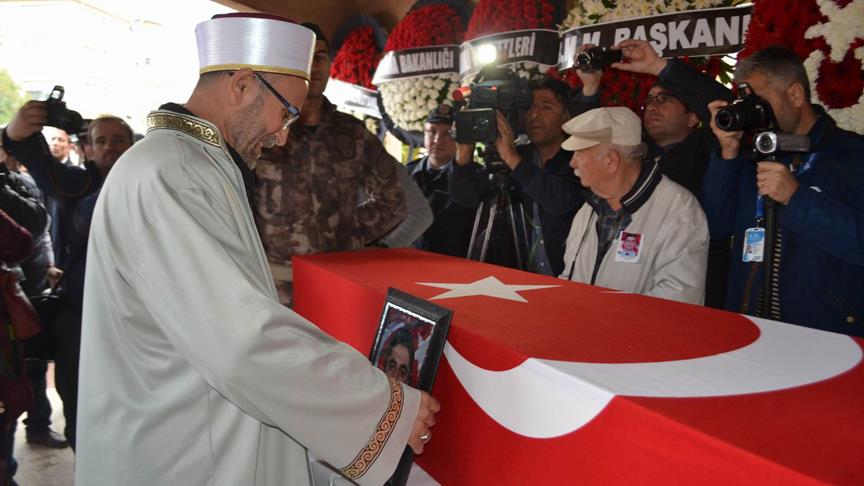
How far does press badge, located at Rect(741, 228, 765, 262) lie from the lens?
2.00 metres

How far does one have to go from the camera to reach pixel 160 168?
1.21 m

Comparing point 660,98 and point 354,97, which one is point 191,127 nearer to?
point 660,98

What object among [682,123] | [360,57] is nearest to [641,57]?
[682,123]

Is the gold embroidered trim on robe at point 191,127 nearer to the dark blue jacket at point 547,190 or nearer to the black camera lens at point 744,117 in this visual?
the black camera lens at point 744,117

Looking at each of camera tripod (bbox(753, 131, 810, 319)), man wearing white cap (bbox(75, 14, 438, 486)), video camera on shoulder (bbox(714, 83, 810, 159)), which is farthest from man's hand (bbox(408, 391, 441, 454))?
video camera on shoulder (bbox(714, 83, 810, 159))

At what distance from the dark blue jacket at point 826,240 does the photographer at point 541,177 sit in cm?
103

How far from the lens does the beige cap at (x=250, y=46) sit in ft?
4.62

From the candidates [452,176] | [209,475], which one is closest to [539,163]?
[452,176]

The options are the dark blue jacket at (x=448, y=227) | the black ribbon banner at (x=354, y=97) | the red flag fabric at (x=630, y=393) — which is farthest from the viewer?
the black ribbon banner at (x=354, y=97)

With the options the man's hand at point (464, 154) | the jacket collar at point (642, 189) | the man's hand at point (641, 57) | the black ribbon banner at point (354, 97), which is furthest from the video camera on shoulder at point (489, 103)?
the black ribbon banner at point (354, 97)

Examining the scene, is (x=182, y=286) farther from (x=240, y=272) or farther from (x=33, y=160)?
(x=33, y=160)

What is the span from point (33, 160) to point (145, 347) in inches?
104

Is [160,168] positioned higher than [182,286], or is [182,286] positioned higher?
[160,168]

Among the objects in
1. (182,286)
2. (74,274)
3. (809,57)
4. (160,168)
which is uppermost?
(809,57)
